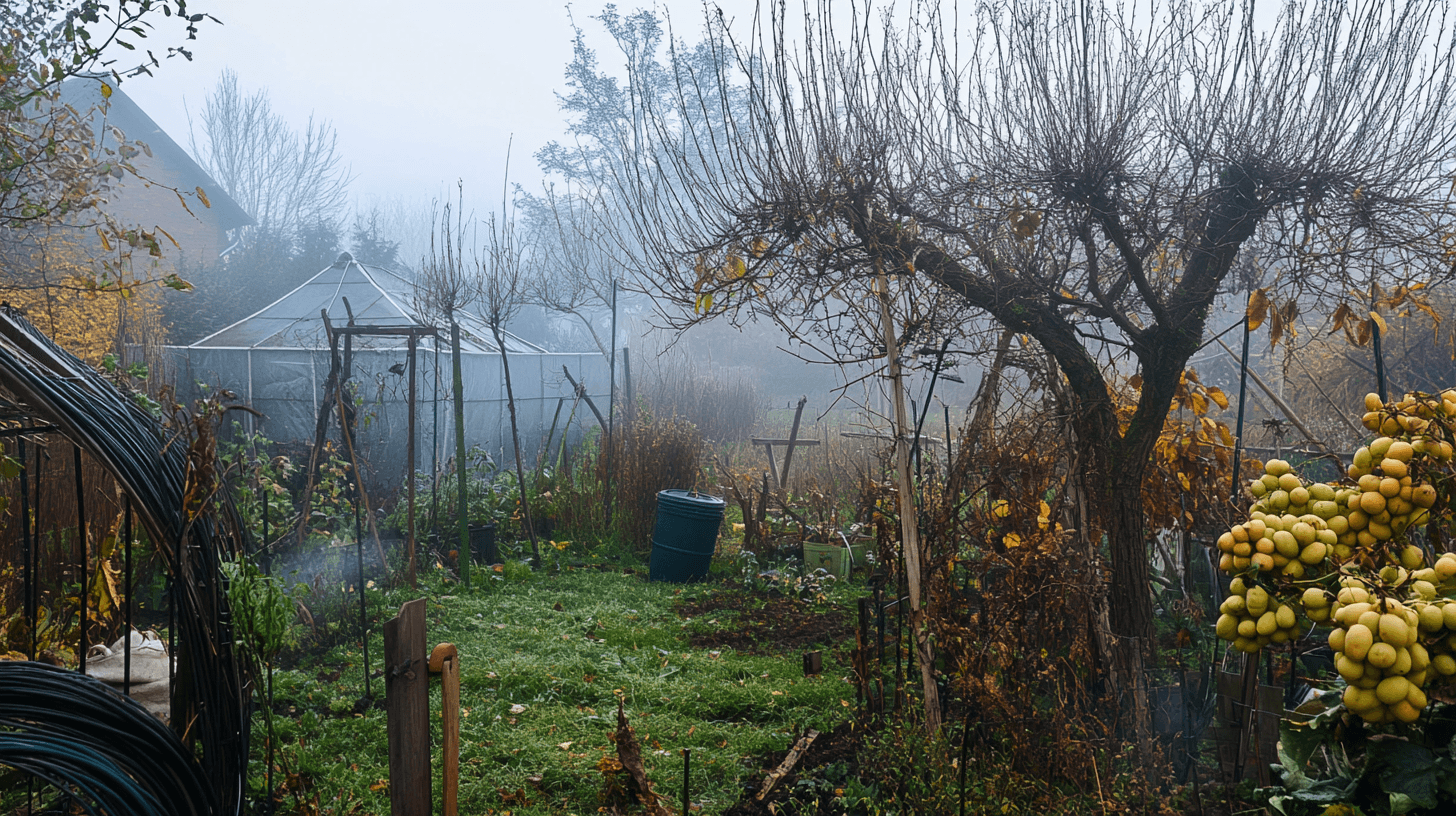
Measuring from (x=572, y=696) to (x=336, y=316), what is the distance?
361 inches

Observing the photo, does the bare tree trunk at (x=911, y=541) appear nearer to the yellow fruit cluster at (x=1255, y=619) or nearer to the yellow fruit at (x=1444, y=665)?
the yellow fruit cluster at (x=1255, y=619)

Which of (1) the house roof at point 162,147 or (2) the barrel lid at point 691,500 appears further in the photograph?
(1) the house roof at point 162,147

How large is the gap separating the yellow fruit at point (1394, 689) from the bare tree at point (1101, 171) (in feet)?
8.26

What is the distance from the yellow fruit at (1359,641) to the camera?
0.82 metres

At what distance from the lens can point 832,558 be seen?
7363 mm

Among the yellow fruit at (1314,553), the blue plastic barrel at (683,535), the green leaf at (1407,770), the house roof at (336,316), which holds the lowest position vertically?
the blue plastic barrel at (683,535)

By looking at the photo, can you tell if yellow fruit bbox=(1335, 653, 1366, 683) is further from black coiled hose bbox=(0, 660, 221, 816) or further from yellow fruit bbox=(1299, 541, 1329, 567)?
black coiled hose bbox=(0, 660, 221, 816)

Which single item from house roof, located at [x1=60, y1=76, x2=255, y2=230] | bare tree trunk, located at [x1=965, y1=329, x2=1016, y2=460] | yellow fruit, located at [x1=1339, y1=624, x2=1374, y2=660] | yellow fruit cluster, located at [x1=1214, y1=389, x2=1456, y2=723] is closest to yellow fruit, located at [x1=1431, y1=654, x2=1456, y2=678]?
yellow fruit cluster, located at [x1=1214, y1=389, x2=1456, y2=723]

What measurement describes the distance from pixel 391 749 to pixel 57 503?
4589mm

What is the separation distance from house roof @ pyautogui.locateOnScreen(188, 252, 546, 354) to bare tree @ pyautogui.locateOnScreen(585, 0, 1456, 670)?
8088 millimetres

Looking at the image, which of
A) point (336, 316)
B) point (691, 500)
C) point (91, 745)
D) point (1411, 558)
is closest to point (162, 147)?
point (336, 316)

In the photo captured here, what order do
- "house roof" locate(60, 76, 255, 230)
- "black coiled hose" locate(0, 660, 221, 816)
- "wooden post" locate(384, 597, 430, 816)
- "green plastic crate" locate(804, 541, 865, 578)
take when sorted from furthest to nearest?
"house roof" locate(60, 76, 255, 230), "green plastic crate" locate(804, 541, 865, 578), "wooden post" locate(384, 597, 430, 816), "black coiled hose" locate(0, 660, 221, 816)

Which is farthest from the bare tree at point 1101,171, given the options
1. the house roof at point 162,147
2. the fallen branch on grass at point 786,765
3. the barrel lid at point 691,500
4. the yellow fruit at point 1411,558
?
the house roof at point 162,147

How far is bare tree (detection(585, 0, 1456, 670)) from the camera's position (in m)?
3.20
